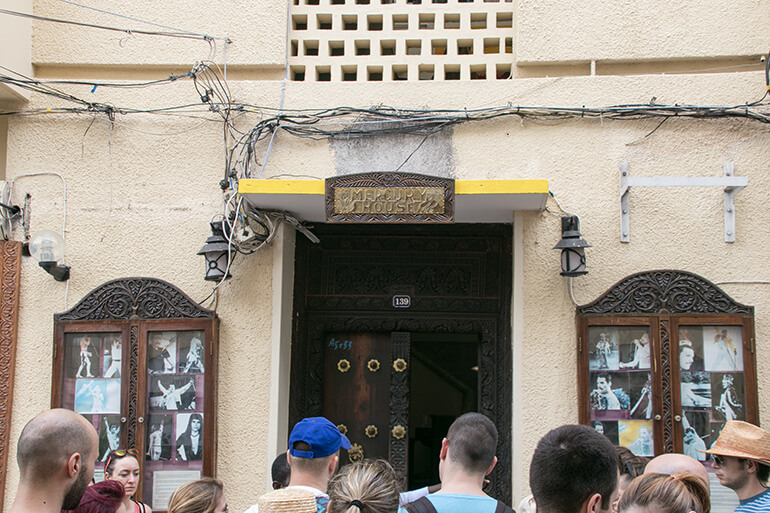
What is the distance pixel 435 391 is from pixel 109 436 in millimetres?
3289

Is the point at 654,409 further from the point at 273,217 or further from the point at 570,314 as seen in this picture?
the point at 273,217

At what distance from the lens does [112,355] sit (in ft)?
20.2

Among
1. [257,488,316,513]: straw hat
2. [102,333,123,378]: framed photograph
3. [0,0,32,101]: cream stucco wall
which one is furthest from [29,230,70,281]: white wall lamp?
[257,488,316,513]: straw hat

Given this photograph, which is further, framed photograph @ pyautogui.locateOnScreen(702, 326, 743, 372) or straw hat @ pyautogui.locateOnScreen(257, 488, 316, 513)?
framed photograph @ pyautogui.locateOnScreen(702, 326, 743, 372)

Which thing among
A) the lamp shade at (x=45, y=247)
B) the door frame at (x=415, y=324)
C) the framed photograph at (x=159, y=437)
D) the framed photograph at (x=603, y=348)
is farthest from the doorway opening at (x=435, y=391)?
the lamp shade at (x=45, y=247)

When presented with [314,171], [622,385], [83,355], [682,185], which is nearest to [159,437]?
[83,355]

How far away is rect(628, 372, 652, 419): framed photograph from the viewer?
579 cm

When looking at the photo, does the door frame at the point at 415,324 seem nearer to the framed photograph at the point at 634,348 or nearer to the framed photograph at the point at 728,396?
the framed photograph at the point at 634,348

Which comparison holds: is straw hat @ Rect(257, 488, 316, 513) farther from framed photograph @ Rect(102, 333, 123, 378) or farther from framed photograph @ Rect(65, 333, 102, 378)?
Result: framed photograph @ Rect(65, 333, 102, 378)

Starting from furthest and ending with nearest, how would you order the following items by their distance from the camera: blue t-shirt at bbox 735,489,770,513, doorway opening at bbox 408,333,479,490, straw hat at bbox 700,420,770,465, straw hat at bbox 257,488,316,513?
doorway opening at bbox 408,333,479,490 < straw hat at bbox 700,420,770,465 < blue t-shirt at bbox 735,489,770,513 < straw hat at bbox 257,488,316,513

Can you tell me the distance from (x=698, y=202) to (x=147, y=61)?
4.97m

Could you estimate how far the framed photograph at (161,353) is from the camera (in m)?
6.12

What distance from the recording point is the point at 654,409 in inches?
226

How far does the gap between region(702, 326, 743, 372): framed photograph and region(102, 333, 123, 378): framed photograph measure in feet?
15.6
